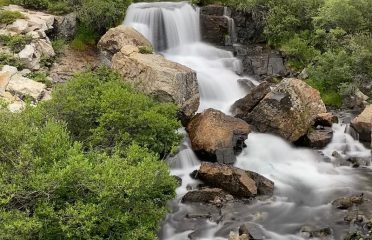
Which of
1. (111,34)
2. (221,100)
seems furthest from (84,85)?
(221,100)

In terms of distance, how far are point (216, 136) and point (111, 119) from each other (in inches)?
269

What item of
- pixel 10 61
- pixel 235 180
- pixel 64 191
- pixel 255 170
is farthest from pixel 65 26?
pixel 64 191

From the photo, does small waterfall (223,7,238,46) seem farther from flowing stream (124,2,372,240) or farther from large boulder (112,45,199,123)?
large boulder (112,45,199,123)

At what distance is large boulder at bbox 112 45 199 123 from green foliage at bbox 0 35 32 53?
5520 millimetres

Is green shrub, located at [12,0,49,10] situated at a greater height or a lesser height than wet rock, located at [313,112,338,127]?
greater

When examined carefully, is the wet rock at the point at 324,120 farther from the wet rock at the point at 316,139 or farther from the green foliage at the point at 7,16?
the green foliage at the point at 7,16

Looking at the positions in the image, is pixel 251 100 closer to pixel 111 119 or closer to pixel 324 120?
pixel 324 120

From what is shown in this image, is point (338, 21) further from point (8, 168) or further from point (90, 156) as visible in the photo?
point (8, 168)

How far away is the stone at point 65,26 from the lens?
93.5 feet

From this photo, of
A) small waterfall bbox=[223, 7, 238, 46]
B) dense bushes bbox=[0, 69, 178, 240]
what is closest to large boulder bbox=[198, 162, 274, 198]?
dense bushes bbox=[0, 69, 178, 240]

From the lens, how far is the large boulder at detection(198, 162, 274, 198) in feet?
60.2

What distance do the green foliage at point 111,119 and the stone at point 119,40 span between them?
786 centimetres

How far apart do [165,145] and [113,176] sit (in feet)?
16.0

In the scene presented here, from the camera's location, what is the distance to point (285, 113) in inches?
911
